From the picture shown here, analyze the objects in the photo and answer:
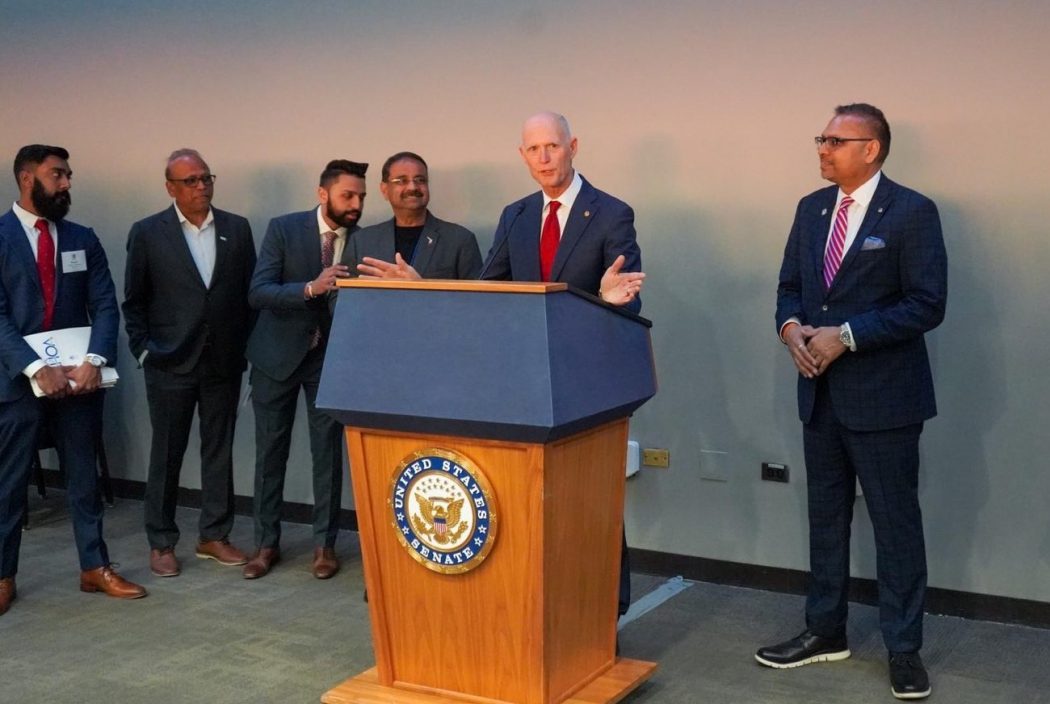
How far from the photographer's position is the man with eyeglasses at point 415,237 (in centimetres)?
482

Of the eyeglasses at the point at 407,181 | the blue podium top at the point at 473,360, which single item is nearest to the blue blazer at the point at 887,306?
the blue podium top at the point at 473,360

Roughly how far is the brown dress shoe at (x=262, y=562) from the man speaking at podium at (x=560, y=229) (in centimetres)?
185

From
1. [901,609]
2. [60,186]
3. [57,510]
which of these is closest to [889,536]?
[901,609]

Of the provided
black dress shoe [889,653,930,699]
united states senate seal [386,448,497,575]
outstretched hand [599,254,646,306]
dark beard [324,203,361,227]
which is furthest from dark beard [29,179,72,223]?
black dress shoe [889,653,930,699]

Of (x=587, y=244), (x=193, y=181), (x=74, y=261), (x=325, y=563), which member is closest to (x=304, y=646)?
(x=325, y=563)

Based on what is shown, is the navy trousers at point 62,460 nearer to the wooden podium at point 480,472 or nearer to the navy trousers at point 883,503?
the wooden podium at point 480,472

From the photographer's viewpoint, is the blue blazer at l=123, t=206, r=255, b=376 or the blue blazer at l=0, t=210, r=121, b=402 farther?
the blue blazer at l=123, t=206, r=255, b=376

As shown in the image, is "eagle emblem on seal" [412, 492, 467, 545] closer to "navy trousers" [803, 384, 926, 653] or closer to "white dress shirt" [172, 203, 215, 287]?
"navy trousers" [803, 384, 926, 653]

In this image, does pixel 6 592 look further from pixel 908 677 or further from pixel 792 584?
pixel 908 677

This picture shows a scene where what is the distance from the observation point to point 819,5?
4570mm

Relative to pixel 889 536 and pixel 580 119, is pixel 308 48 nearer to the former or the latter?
pixel 580 119

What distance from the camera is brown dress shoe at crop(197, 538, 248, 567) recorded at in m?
5.38

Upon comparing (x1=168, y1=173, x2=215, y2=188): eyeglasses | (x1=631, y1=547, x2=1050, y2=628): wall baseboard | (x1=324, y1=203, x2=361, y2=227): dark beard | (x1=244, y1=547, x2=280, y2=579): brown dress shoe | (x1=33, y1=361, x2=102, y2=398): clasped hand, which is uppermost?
(x1=168, y1=173, x2=215, y2=188): eyeglasses

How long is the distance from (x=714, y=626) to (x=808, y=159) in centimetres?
175
